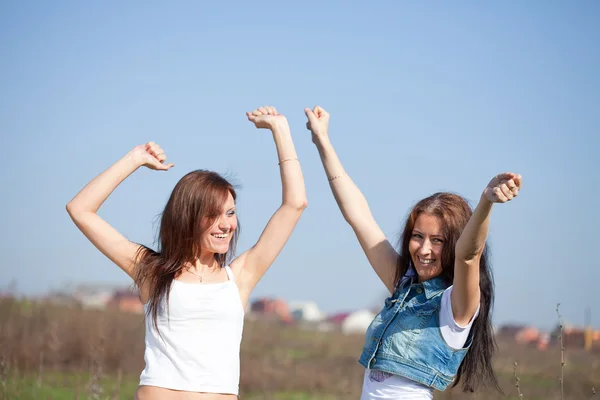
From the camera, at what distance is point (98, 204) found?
4.06m

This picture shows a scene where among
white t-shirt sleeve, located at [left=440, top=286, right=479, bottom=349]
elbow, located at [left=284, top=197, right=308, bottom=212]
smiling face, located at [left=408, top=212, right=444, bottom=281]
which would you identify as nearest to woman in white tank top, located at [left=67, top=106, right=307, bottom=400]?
elbow, located at [left=284, top=197, right=308, bottom=212]

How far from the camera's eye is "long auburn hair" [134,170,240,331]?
3.89 metres

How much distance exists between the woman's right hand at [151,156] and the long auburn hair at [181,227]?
0.32 metres

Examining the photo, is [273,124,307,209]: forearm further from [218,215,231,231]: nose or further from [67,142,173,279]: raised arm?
[67,142,173,279]: raised arm

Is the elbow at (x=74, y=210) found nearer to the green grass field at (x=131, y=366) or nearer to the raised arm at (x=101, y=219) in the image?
the raised arm at (x=101, y=219)

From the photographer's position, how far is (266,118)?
14.0ft

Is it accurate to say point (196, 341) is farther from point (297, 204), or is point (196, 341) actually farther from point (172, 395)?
point (297, 204)

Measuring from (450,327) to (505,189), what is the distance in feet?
2.80

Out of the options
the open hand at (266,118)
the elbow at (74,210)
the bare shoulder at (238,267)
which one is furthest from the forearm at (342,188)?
the elbow at (74,210)

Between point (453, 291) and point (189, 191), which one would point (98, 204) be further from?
point (453, 291)

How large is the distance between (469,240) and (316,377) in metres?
18.1

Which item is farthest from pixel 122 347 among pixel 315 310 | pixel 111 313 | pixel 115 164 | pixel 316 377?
pixel 315 310

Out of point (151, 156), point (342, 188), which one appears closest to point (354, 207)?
point (342, 188)

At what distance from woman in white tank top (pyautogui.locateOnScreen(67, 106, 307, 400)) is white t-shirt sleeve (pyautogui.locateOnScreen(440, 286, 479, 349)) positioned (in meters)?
0.87
